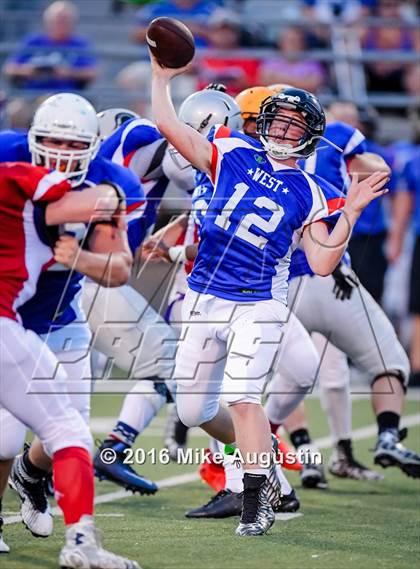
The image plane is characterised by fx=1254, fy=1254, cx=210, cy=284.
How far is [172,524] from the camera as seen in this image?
519cm

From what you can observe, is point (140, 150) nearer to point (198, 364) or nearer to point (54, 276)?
point (198, 364)

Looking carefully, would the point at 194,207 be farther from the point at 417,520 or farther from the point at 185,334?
the point at 417,520

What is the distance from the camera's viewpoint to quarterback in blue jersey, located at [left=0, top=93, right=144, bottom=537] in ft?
13.8

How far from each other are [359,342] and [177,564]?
7.40ft

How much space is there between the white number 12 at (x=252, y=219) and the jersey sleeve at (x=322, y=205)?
0.13 meters

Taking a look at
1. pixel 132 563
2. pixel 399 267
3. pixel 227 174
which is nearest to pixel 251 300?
pixel 227 174

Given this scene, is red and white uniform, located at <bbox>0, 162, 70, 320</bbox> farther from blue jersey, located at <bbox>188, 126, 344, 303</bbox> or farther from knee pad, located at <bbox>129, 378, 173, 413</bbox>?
knee pad, located at <bbox>129, 378, 173, 413</bbox>

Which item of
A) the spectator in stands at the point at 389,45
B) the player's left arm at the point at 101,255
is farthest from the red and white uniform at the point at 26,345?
the spectator in stands at the point at 389,45

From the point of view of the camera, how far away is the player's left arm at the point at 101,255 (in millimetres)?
4086

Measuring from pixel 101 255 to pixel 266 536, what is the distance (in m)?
1.32

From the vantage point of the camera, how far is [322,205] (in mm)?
4961

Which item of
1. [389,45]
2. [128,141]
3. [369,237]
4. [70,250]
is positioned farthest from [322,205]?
[389,45]

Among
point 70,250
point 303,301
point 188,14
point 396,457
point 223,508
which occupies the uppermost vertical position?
point 188,14

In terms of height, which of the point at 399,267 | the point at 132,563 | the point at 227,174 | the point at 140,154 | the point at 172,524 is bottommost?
the point at 132,563
